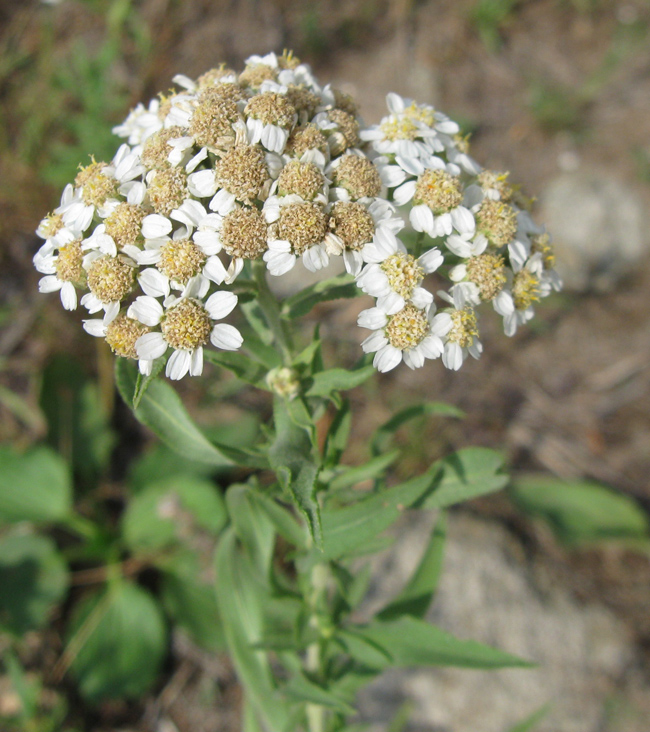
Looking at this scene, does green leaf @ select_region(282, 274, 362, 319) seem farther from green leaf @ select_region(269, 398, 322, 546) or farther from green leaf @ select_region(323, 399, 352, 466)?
green leaf @ select_region(323, 399, 352, 466)

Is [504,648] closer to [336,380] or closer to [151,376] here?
[336,380]

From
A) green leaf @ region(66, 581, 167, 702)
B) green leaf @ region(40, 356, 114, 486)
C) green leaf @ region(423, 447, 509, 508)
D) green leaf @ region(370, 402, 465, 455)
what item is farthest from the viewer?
green leaf @ region(40, 356, 114, 486)

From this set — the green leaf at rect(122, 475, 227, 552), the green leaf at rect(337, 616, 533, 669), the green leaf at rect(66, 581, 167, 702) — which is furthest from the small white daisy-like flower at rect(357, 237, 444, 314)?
the green leaf at rect(66, 581, 167, 702)

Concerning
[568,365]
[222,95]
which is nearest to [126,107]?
[222,95]

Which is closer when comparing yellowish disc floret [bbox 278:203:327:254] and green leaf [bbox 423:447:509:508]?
yellowish disc floret [bbox 278:203:327:254]

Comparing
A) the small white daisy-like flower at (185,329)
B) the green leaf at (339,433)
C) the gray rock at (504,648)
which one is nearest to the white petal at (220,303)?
the small white daisy-like flower at (185,329)

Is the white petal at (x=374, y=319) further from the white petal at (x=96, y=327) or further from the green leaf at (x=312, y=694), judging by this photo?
the green leaf at (x=312, y=694)

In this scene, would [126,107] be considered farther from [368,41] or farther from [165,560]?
[165,560]
